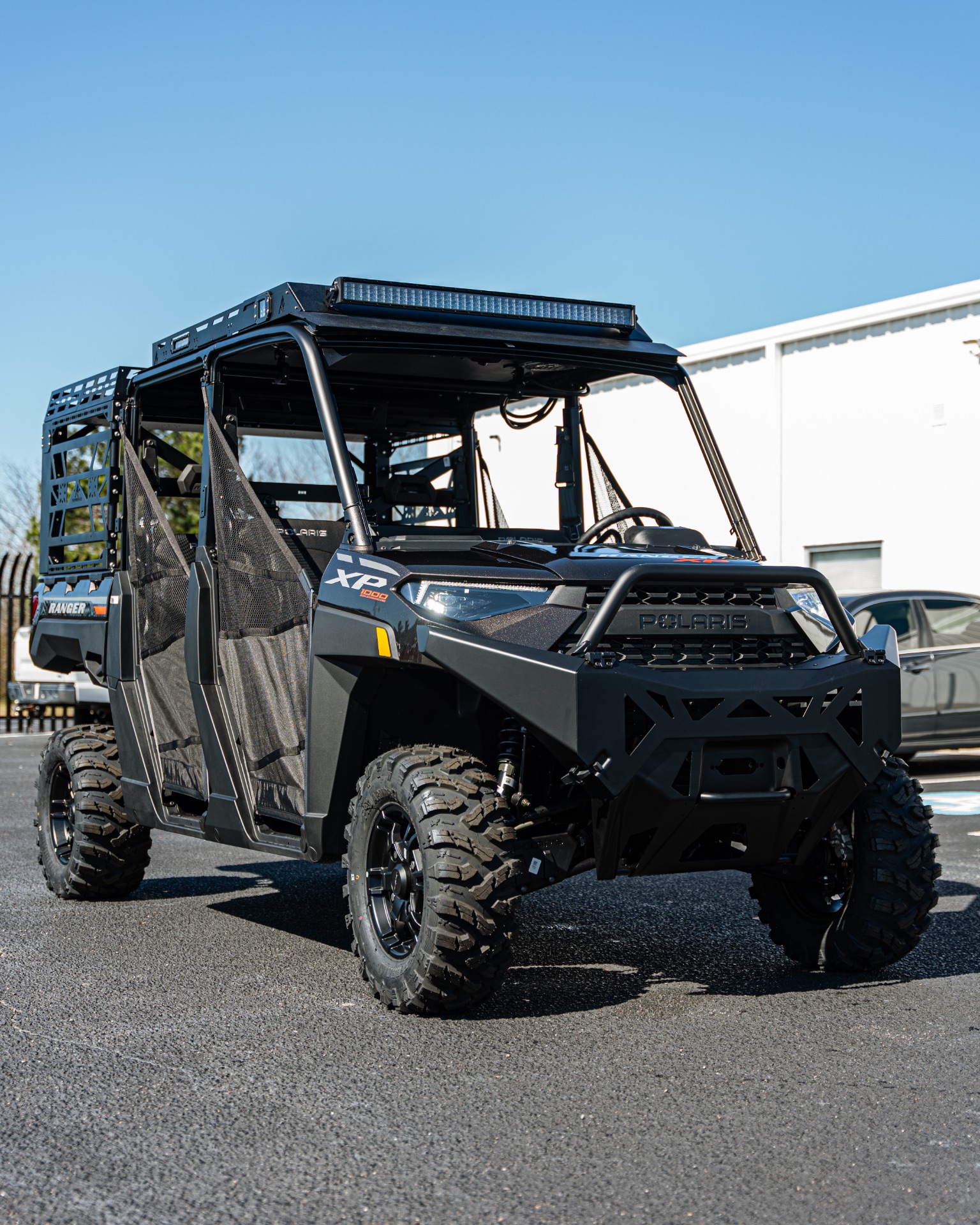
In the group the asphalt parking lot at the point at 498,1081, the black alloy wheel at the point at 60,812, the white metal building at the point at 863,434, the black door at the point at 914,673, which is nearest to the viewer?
the asphalt parking lot at the point at 498,1081

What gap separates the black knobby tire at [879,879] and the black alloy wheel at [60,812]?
4061 mm

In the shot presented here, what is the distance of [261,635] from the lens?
20.4ft

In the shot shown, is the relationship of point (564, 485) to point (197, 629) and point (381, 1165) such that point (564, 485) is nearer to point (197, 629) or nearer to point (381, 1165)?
point (197, 629)

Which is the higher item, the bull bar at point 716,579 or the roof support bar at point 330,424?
the roof support bar at point 330,424

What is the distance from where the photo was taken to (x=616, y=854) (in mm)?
5203

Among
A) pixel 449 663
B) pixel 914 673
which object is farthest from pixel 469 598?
pixel 914 673

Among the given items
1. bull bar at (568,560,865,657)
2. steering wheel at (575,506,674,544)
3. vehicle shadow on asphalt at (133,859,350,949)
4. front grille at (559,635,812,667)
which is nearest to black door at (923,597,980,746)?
vehicle shadow on asphalt at (133,859,350,949)

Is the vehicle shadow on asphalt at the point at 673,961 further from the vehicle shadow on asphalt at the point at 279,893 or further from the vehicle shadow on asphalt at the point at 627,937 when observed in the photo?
the vehicle shadow on asphalt at the point at 279,893

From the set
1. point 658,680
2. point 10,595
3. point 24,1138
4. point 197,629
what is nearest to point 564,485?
point 197,629

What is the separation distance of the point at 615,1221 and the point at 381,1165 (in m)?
0.66

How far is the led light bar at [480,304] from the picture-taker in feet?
20.2

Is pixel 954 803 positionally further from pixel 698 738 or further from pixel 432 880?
pixel 432 880

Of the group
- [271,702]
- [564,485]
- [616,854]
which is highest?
[564,485]

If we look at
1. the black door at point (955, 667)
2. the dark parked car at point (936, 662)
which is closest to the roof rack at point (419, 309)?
the dark parked car at point (936, 662)
